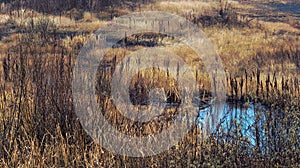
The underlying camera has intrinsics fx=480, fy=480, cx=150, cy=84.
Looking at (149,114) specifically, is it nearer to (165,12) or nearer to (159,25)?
(159,25)

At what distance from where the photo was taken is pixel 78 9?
60.9 ft

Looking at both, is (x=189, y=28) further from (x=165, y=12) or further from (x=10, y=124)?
(x=10, y=124)

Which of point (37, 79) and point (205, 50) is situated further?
point (205, 50)

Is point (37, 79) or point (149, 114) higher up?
point (37, 79)

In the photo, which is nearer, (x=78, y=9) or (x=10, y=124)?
(x=10, y=124)

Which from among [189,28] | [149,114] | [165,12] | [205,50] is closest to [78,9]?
[165,12]

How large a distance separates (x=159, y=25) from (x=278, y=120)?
11.1 meters

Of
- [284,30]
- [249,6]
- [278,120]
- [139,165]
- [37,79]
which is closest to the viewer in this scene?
[139,165]

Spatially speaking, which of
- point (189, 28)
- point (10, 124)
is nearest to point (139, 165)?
point (10, 124)

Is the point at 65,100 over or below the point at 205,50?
over

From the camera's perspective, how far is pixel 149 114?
4973 mm

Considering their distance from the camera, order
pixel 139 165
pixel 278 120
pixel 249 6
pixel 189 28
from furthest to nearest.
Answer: pixel 249 6 < pixel 189 28 < pixel 278 120 < pixel 139 165

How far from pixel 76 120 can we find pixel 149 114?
0.89 m

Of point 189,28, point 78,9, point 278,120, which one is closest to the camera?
point 278,120
